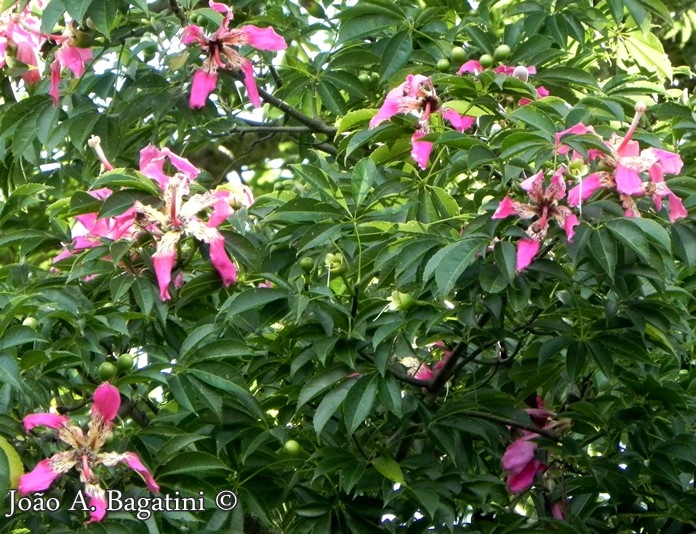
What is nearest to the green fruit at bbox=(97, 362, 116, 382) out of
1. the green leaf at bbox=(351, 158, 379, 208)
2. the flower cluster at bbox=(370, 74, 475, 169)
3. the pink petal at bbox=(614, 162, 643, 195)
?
the green leaf at bbox=(351, 158, 379, 208)

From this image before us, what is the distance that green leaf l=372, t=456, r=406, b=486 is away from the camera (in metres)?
1.96

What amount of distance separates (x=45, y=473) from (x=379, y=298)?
573 mm

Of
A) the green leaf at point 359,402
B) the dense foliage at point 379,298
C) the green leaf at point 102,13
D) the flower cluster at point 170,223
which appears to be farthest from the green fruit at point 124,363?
the green leaf at point 102,13

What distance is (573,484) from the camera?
230 cm

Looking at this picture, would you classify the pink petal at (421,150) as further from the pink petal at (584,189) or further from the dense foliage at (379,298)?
the pink petal at (584,189)

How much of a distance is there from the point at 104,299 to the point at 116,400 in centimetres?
29

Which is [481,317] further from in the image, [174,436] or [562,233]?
[174,436]

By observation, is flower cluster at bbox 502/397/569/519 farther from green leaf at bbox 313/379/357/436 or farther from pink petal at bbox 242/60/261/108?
pink petal at bbox 242/60/261/108

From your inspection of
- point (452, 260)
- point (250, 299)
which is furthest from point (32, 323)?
point (452, 260)

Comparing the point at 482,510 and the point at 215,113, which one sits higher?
the point at 215,113

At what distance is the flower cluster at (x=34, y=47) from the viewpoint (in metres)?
2.48

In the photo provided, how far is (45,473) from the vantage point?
1785 millimetres

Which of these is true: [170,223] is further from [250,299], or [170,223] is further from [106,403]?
[106,403]

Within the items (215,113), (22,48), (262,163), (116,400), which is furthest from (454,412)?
(262,163)
